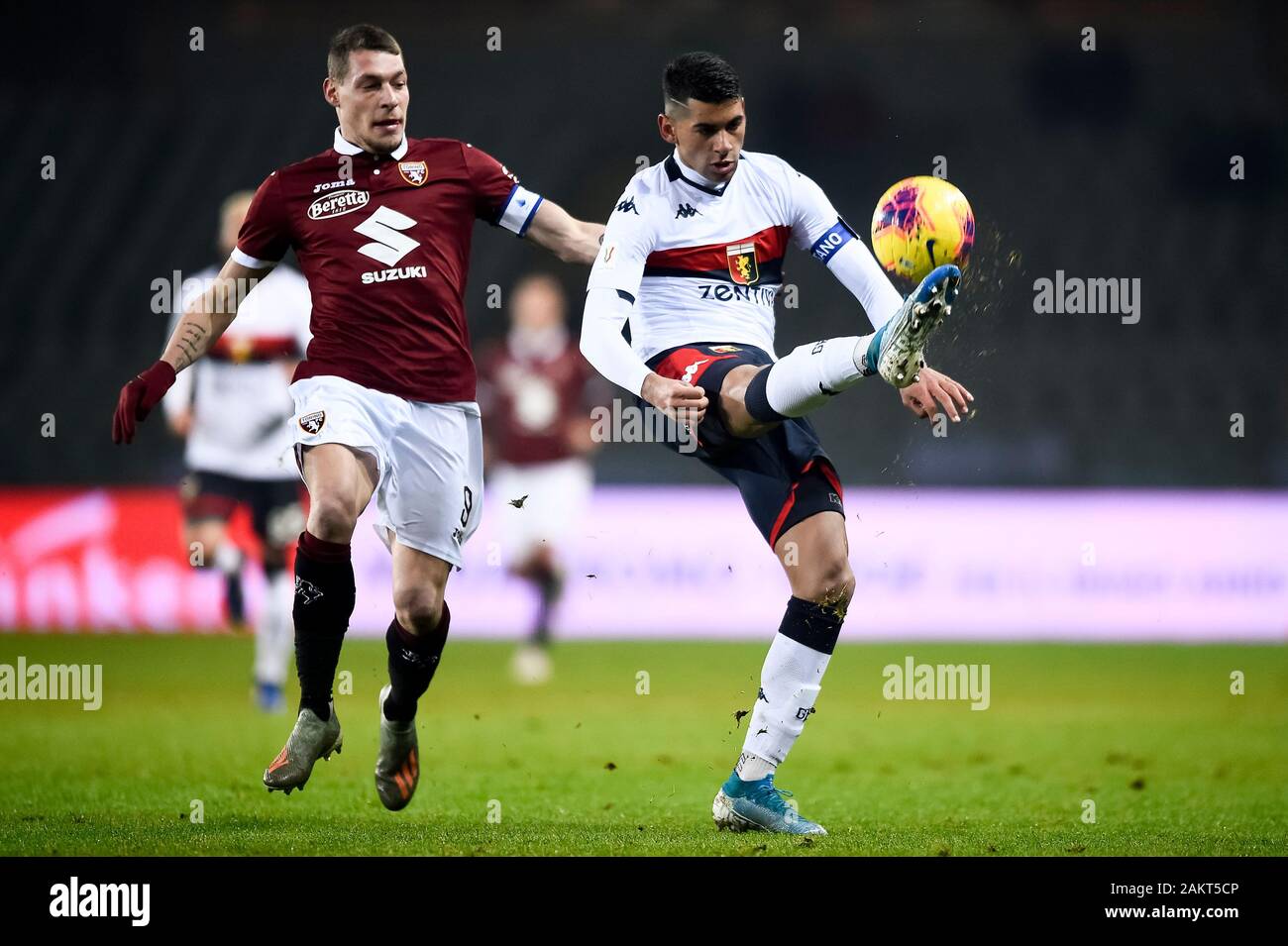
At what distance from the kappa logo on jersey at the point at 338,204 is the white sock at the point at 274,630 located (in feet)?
12.4

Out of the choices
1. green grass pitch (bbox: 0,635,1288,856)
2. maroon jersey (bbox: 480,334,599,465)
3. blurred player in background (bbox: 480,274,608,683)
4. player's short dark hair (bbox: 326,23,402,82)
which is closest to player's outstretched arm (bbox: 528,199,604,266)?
player's short dark hair (bbox: 326,23,402,82)

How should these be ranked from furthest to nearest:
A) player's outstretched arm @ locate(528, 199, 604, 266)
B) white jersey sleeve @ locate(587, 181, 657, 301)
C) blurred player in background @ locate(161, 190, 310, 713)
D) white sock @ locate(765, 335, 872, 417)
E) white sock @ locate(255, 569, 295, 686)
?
blurred player in background @ locate(161, 190, 310, 713) < white sock @ locate(255, 569, 295, 686) < player's outstretched arm @ locate(528, 199, 604, 266) < white jersey sleeve @ locate(587, 181, 657, 301) < white sock @ locate(765, 335, 872, 417)

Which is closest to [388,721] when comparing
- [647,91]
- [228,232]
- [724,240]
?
[724,240]

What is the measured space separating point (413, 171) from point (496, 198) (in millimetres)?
322

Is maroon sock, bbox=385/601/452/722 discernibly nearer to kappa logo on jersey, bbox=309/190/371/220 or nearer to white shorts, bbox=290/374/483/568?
white shorts, bbox=290/374/483/568

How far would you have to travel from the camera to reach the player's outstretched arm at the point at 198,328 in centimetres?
566

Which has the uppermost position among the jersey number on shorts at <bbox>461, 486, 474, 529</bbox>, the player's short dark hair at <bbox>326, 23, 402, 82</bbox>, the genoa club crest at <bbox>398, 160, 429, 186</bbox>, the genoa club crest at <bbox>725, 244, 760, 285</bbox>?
the player's short dark hair at <bbox>326, 23, 402, 82</bbox>

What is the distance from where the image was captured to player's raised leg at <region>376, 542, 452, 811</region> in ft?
19.0

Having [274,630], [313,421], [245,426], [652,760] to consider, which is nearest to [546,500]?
[245,426]

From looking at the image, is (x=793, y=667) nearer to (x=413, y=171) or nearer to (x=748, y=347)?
(x=748, y=347)

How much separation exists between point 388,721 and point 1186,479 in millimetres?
11057

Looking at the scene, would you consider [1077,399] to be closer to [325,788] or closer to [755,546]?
[755,546]

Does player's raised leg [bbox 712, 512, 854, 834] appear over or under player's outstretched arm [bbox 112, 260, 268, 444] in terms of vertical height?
under

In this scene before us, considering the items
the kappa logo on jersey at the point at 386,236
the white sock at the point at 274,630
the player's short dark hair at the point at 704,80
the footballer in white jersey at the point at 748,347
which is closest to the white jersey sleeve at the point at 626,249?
the footballer in white jersey at the point at 748,347
